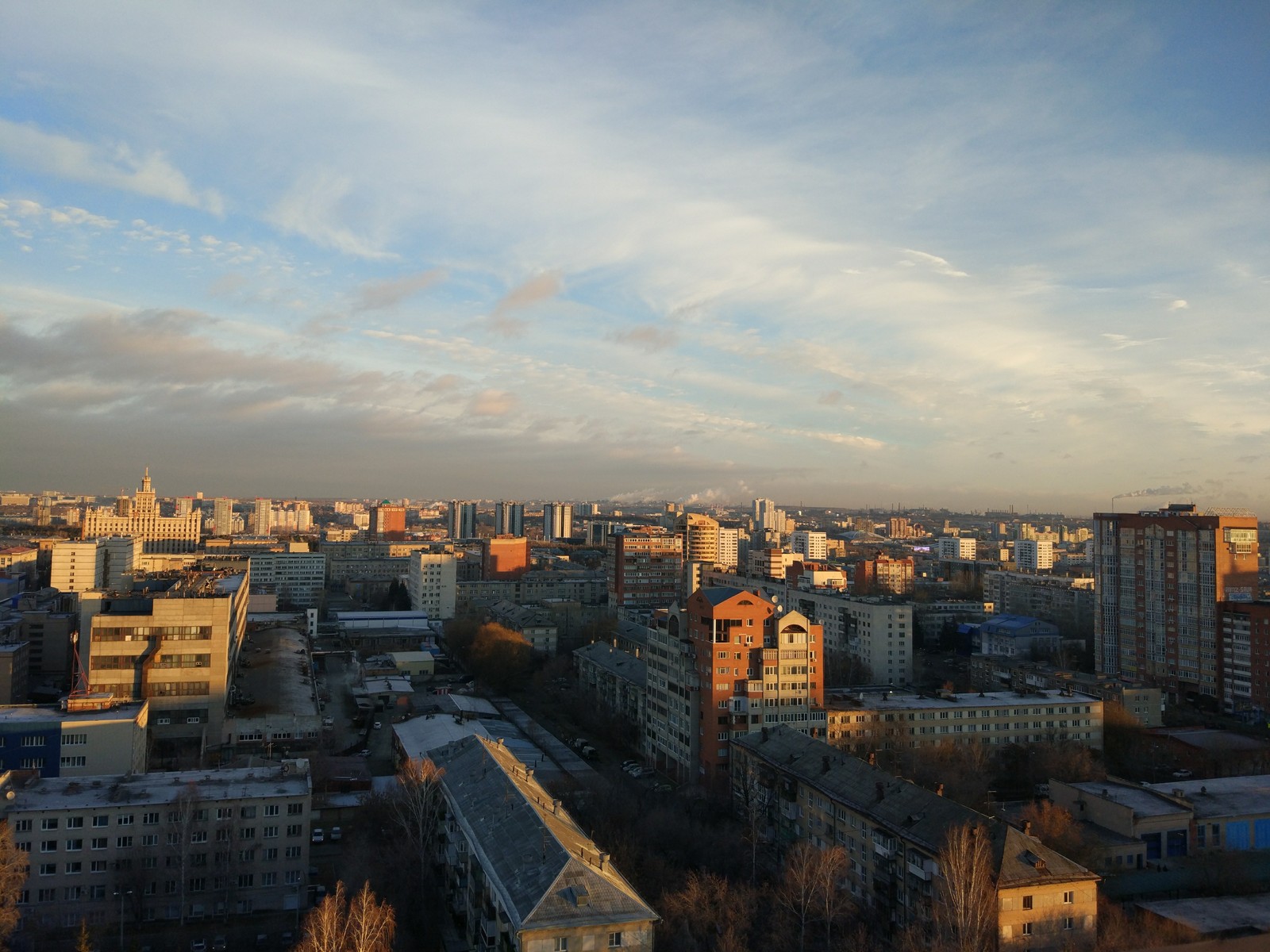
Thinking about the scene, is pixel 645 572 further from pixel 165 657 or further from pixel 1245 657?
pixel 165 657

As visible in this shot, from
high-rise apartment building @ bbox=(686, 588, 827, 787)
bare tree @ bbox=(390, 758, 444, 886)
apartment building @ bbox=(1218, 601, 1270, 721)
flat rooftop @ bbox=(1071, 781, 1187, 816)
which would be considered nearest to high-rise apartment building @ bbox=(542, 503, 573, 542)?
apartment building @ bbox=(1218, 601, 1270, 721)

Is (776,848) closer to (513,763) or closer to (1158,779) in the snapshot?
(513,763)

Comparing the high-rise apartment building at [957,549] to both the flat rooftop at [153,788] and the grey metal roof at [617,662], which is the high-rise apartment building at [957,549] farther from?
the flat rooftop at [153,788]

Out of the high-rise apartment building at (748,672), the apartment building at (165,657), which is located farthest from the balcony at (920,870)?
the apartment building at (165,657)

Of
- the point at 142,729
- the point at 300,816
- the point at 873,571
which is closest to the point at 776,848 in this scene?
the point at 300,816

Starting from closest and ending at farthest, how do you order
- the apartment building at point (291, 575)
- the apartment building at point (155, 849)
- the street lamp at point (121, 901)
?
the street lamp at point (121, 901) < the apartment building at point (155, 849) < the apartment building at point (291, 575)

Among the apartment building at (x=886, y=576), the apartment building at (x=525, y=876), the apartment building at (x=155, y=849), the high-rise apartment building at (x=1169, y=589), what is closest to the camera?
the apartment building at (x=525, y=876)

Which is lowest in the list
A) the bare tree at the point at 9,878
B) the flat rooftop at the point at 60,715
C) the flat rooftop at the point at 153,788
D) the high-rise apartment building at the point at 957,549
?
the bare tree at the point at 9,878

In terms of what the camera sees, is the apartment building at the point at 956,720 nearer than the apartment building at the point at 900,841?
No
